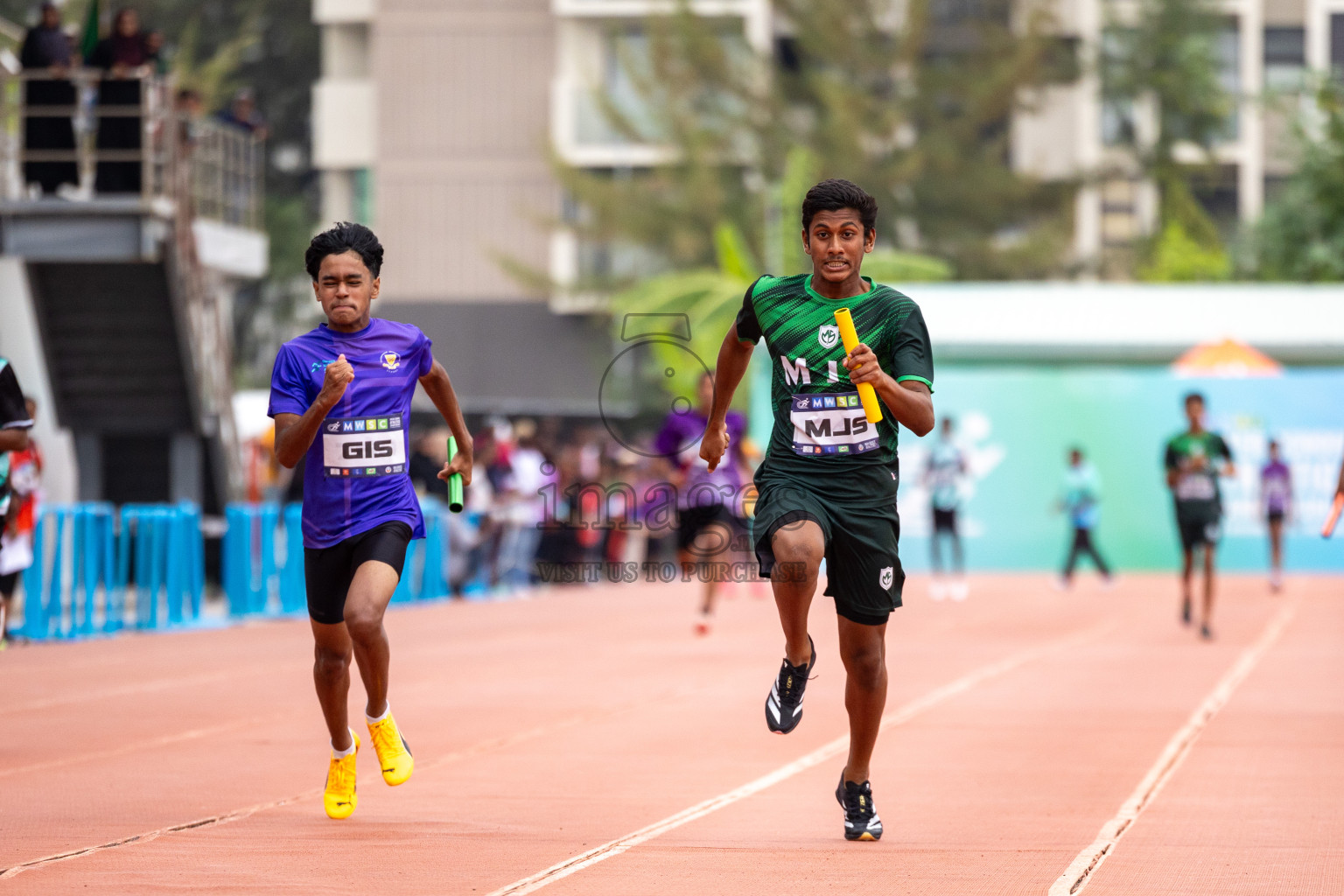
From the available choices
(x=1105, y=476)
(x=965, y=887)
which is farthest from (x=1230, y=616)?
(x=965, y=887)

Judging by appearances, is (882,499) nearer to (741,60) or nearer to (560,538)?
(560,538)

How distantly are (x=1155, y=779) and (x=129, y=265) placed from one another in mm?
14189

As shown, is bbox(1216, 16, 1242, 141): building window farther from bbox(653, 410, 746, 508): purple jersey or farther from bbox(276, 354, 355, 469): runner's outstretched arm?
bbox(276, 354, 355, 469): runner's outstretched arm

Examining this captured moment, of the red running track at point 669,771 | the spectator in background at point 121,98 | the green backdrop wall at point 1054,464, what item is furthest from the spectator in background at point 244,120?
the green backdrop wall at point 1054,464

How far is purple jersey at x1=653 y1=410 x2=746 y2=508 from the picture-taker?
17484 mm

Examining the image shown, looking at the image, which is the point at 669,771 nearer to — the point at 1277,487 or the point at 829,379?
the point at 829,379

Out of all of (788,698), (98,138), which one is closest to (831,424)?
(788,698)

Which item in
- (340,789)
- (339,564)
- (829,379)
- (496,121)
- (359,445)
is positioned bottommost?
(340,789)

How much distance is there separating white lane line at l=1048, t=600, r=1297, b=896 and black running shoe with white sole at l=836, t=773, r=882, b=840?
2.33 feet

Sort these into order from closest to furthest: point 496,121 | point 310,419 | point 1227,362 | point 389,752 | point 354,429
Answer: point 310,419 < point 354,429 < point 389,752 < point 1227,362 < point 496,121

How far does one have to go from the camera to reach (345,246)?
749 centimetres

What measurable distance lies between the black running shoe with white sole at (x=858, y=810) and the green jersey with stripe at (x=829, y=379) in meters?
0.99

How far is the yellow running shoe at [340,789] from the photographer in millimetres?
7664

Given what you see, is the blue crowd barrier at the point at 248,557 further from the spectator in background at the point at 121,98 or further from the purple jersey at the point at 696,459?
the purple jersey at the point at 696,459
